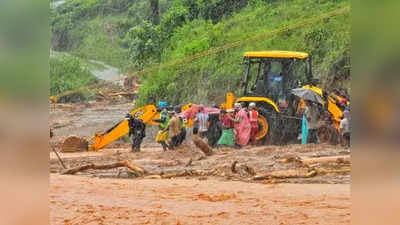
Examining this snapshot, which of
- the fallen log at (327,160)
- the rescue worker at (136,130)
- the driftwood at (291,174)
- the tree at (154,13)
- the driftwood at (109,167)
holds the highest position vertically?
the tree at (154,13)

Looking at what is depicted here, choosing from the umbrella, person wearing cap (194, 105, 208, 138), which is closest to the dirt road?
person wearing cap (194, 105, 208, 138)

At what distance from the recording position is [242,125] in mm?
9023

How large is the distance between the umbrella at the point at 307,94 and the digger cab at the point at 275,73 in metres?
0.07

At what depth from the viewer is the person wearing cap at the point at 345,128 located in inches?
337

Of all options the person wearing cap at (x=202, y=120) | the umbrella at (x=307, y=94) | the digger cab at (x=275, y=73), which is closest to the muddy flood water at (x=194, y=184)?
the person wearing cap at (x=202, y=120)

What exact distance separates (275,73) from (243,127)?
759 mm

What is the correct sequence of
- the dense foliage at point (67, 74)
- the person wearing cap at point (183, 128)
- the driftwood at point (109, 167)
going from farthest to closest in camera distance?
the dense foliage at point (67, 74), the driftwood at point (109, 167), the person wearing cap at point (183, 128)

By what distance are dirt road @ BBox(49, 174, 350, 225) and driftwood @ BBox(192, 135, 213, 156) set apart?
0.36 meters

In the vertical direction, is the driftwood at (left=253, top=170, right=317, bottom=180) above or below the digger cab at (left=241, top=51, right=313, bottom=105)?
below

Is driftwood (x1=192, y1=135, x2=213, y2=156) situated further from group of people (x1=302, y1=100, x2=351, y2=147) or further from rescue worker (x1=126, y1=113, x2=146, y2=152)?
group of people (x1=302, y1=100, x2=351, y2=147)

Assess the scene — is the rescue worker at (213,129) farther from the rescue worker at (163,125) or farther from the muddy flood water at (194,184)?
the rescue worker at (163,125)

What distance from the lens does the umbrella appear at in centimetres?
879
